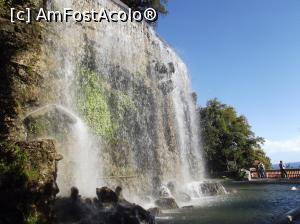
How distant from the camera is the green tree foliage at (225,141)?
45.5 meters

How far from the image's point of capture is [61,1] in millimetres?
19766

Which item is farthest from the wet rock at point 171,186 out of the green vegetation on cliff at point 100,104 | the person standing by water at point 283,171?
the person standing by water at point 283,171

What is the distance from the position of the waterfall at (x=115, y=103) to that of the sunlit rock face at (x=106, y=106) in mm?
53

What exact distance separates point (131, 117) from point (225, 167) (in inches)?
1023

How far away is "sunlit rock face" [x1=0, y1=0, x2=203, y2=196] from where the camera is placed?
15656 mm

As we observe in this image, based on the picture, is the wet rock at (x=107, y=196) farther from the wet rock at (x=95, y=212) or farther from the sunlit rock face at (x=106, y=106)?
the sunlit rock face at (x=106, y=106)

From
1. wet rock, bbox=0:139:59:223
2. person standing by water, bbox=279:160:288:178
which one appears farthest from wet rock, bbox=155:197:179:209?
person standing by water, bbox=279:160:288:178

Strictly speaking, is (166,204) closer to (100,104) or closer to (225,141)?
(100,104)

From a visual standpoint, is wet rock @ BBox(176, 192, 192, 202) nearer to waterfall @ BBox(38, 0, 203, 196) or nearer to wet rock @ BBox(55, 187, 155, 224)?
waterfall @ BBox(38, 0, 203, 196)

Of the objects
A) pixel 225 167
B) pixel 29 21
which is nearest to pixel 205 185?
pixel 29 21

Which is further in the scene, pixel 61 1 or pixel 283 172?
pixel 283 172

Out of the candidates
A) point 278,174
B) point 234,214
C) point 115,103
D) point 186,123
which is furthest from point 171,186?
point 278,174

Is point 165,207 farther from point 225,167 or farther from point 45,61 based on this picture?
point 225,167

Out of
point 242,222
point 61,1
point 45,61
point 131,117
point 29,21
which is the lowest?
point 242,222
